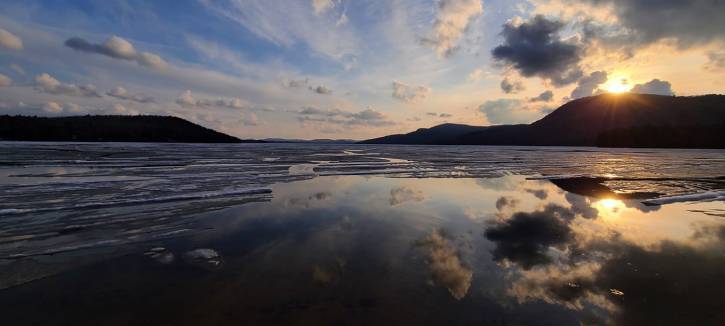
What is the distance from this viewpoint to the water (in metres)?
4.68

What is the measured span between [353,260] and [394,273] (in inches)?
40.2

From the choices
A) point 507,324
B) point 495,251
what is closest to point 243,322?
point 507,324

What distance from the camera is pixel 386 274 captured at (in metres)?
6.08

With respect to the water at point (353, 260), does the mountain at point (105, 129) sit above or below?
above

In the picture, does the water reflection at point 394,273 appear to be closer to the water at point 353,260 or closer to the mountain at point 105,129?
the water at point 353,260

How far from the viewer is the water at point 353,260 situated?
4.68m

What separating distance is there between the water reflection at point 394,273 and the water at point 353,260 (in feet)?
0.11

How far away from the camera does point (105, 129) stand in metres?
155

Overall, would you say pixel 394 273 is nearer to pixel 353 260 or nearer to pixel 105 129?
pixel 353 260

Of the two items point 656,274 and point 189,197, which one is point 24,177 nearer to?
point 189,197

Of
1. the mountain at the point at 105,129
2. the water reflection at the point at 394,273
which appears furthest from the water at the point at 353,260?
the mountain at the point at 105,129

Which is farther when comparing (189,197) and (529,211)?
(189,197)

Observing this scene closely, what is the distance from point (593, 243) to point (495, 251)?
9.25 ft

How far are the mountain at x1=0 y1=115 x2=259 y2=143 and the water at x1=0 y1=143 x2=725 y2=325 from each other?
16520 cm
